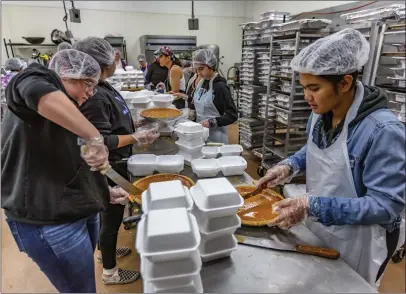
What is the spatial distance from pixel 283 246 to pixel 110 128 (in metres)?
1.13

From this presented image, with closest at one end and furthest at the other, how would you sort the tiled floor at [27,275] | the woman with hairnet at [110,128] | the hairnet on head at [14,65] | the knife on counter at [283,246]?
the knife on counter at [283,246]
the woman with hairnet at [110,128]
the tiled floor at [27,275]
the hairnet on head at [14,65]

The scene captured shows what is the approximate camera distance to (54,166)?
103 centimetres

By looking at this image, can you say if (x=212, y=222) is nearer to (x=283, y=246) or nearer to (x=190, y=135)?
(x=283, y=246)

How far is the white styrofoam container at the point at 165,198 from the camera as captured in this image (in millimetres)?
882

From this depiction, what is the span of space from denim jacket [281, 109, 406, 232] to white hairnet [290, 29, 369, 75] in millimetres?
198

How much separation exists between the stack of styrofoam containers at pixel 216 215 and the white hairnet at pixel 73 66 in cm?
69

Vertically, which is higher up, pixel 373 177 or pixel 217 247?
pixel 373 177

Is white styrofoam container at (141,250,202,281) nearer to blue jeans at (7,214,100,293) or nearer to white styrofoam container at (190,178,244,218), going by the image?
white styrofoam container at (190,178,244,218)

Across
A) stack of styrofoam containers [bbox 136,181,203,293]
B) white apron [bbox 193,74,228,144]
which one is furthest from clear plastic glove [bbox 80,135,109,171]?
white apron [bbox 193,74,228,144]

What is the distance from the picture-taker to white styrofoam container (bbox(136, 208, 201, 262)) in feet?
2.38

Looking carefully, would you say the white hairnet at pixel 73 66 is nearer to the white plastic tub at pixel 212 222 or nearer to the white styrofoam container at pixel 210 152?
the white plastic tub at pixel 212 222

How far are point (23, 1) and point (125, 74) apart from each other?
4618mm

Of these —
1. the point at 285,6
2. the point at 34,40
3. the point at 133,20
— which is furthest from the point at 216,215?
the point at 133,20

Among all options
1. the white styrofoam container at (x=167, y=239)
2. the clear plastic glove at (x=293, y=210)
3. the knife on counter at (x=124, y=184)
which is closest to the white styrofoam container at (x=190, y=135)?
the knife on counter at (x=124, y=184)
